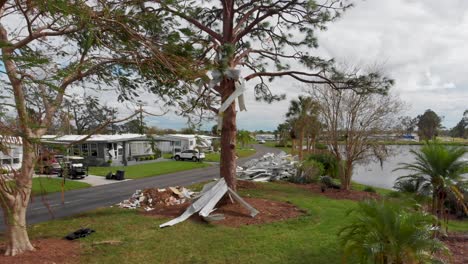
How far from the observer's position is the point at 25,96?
16.7 ft

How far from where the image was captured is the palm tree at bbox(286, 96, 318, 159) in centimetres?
2090

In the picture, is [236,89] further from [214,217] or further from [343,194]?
[343,194]

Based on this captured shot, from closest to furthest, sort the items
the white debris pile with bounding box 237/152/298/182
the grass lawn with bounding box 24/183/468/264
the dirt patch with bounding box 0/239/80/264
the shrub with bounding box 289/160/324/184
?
the dirt patch with bounding box 0/239/80/264
the grass lawn with bounding box 24/183/468/264
the shrub with bounding box 289/160/324/184
the white debris pile with bounding box 237/152/298/182

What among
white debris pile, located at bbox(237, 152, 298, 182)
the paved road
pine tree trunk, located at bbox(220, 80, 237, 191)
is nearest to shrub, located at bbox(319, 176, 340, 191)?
white debris pile, located at bbox(237, 152, 298, 182)

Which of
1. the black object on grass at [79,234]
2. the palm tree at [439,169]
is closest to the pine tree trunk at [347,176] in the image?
the palm tree at [439,169]

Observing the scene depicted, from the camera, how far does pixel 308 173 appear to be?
21.0m

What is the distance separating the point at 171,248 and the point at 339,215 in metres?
5.82

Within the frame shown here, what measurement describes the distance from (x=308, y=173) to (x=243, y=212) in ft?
34.8

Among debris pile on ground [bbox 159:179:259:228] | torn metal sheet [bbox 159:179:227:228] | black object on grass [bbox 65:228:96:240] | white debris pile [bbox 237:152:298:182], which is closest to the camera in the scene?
black object on grass [bbox 65:228:96:240]

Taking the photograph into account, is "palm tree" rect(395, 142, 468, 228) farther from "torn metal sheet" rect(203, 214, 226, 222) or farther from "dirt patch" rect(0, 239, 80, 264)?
"dirt patch" rect(0, 239, 80, 264)

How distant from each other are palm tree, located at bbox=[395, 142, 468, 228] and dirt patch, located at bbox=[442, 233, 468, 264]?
78cm

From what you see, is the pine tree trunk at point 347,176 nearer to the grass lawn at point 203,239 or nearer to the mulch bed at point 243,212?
the mulch bed at point 243,212

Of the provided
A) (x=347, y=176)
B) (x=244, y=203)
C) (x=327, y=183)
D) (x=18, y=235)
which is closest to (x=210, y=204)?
(x=244, y=203)

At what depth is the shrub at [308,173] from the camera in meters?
20.9
